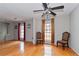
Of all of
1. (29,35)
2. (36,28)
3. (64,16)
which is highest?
(64,16)

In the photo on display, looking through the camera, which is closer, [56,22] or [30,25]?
[56,22]

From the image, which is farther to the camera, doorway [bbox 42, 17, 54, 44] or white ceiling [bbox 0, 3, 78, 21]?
doorway [bbox 42, 17, 54, 44]

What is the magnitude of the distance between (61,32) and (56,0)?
622 cm

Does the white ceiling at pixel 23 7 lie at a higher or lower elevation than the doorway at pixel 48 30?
higher

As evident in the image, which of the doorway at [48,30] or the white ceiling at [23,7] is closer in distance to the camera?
the white ceiling at [23,7]

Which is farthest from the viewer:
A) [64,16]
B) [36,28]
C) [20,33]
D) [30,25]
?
[20,33]

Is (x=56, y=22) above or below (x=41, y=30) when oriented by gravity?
above

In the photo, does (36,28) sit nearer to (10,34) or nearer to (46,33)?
(46,33)

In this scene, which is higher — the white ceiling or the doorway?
the white ceiling

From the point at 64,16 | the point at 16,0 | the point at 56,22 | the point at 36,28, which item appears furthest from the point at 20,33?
the point at 16,0

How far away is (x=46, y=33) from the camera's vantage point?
29.4ft

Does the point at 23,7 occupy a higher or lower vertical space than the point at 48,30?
higher

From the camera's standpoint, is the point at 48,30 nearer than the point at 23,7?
No

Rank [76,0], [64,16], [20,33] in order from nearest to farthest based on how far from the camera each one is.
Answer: [76,0] → [64,16] → [20,33]
